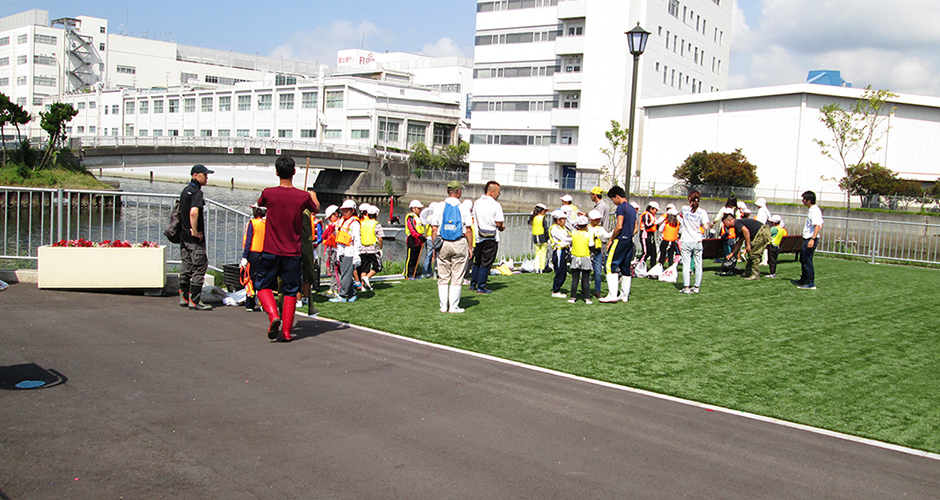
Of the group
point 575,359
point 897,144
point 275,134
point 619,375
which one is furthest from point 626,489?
point 275,134

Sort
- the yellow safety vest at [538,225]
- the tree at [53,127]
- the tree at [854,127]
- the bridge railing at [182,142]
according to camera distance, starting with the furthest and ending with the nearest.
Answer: the bridge railing at [182,142]
the tree at [53,127]
the tree at [854,127]
the yellow safety vest at [538,225]

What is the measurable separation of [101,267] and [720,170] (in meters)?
40.1

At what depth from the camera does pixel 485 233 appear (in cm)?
1155

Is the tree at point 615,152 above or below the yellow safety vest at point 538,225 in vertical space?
above

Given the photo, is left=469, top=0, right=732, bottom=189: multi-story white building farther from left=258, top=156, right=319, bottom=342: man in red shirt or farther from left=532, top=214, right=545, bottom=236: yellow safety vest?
left=258, top=156, right=319, bottom=342: man in red shirt

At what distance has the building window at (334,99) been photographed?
251ft

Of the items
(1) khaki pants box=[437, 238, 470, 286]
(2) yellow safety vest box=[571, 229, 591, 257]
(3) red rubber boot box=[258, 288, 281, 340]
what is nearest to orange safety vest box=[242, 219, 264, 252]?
(3) red rubber boot box=[258, 288, 281, 340]

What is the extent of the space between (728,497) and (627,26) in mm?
54368

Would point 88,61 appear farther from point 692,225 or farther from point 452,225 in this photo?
point 692,225

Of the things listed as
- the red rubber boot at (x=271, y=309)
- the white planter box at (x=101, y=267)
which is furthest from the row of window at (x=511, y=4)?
the red rubber boot at (x=271, y=309)

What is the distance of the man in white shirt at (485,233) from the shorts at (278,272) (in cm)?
455

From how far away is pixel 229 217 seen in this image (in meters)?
11.9

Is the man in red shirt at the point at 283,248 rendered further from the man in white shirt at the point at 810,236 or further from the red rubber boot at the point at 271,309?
the man in white shirt at the point at 810,236

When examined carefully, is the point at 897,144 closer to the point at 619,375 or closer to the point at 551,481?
the point at 619,375
